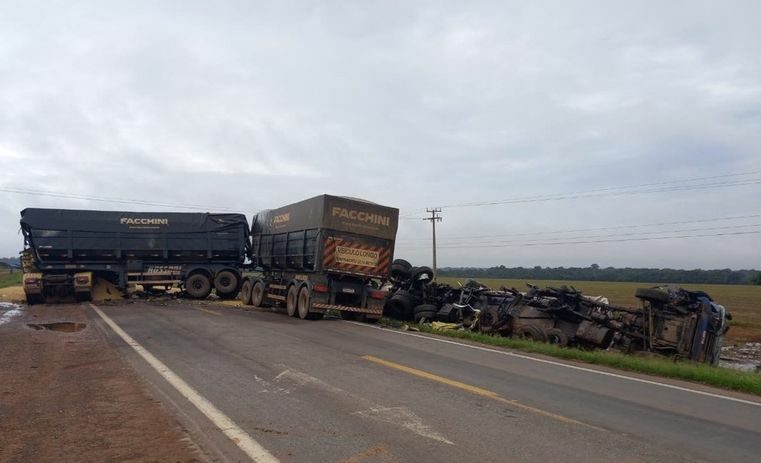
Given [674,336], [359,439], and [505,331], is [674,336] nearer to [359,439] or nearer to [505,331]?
[505,331]

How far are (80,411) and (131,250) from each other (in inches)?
788

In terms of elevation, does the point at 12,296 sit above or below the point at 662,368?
below

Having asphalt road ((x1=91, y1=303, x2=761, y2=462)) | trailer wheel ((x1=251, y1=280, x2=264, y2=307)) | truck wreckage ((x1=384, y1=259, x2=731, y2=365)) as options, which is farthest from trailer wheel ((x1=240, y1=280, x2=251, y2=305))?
asphalt road ((x1=91, y1=303, x2=761, y2=462))

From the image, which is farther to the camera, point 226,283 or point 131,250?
point 226,283

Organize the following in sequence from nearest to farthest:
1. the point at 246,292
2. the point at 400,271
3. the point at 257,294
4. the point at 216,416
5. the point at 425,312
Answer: the point at 216,416 → the point at 425,312 → the point at 400,271 → the point at 257,294 → the point at 246,292

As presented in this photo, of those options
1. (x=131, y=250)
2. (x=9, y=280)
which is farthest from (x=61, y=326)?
(x=9, y=280)

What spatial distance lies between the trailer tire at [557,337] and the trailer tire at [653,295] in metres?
2.06

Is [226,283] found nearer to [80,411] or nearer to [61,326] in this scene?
[61,326]

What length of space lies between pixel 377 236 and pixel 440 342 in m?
6.20

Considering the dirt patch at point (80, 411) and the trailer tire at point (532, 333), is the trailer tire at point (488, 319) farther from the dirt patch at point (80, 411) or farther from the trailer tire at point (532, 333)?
the dirt patch at point (80, 411)

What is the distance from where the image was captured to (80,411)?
673cm

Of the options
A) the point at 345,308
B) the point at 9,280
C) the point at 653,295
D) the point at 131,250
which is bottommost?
the point at 9,280

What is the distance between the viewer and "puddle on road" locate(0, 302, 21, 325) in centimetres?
1790

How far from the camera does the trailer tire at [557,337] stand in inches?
594
